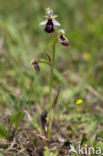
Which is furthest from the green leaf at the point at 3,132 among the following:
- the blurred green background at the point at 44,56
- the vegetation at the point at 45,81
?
the blurred green background at the point at 44,56

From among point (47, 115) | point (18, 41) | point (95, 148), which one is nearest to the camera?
point (95, 148)

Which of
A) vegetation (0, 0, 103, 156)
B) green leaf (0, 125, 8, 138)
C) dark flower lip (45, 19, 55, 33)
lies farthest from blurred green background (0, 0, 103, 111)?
dark flower lip (45, 19, 55, 33)

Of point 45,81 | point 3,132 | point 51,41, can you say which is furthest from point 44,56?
point 3,132

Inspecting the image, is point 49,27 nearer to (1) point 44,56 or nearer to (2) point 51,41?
(2) point 51,41

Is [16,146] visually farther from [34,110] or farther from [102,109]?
[102,109]

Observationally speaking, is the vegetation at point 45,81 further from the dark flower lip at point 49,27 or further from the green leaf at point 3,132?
the dark flower lip at point 49,27

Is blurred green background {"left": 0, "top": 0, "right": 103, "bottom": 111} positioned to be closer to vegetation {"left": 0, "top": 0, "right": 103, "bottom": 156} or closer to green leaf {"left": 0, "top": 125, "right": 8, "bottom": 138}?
vegetation {"left": 0, "top": 0, "right": 103, "bottom": 156}

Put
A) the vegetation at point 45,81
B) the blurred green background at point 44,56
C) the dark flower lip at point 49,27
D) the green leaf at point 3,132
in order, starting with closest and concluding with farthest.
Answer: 1. the dark flower lip at point 49,27
2. the green leaf at point 3,132
3. the vegetation at point 45,81
4. the blurred green background at point 44,56

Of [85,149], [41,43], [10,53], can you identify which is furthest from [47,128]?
[41,43]
